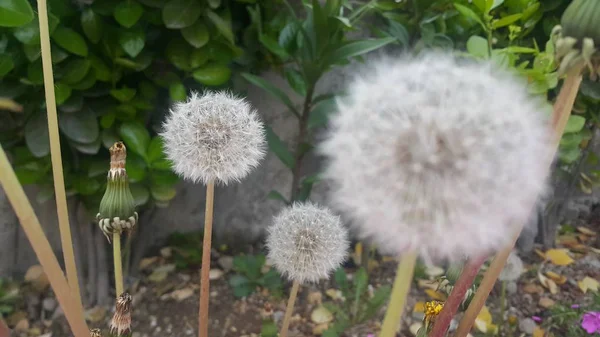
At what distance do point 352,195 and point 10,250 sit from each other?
0.91 m

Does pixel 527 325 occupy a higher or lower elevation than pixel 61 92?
lower

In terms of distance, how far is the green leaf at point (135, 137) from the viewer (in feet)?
2.59

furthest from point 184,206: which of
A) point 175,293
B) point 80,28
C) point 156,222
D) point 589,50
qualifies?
point 589,50

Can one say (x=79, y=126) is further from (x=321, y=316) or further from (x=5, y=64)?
(x=321, y=316)

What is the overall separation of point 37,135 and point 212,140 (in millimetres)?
464

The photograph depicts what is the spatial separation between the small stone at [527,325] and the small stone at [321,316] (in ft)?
1.20

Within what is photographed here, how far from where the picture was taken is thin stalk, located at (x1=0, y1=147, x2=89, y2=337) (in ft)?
1.06

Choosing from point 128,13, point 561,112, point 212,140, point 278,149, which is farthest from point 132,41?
point 561,112

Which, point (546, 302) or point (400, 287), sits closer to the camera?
A: point (400, 287)

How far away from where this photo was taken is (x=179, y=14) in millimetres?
757

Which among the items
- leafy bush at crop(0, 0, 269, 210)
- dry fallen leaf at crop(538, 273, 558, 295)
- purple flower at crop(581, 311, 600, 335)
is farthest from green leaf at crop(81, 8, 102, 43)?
dry fallen leaf at crop(538, 273, 558, 295)

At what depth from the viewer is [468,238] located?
0.87 feet

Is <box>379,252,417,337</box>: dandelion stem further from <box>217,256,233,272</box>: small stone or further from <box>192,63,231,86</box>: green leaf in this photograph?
<box>217,256,233,272</box>: small stone

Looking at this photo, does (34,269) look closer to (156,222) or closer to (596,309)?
(156,222)
